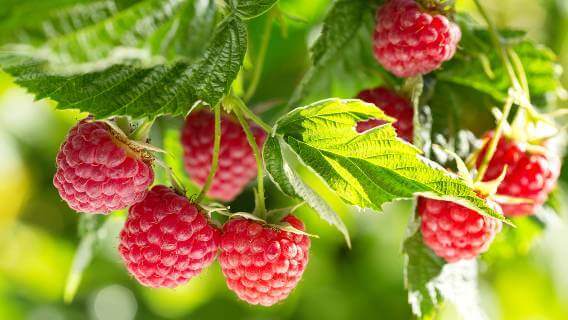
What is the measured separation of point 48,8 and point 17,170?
5.67 ft

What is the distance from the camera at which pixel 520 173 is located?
971 mm

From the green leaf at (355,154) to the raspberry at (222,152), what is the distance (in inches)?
10.9

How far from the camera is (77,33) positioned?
528 millimetres

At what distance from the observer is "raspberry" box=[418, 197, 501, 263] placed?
2.93ft

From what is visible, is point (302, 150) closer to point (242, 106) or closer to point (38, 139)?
point (242, 106)

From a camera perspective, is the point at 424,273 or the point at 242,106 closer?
the point at 242,106

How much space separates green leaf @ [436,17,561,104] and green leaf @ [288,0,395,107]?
10 centimetres

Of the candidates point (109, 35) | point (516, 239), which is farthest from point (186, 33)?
point (516, 239)

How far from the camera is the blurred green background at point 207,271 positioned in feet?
6.77

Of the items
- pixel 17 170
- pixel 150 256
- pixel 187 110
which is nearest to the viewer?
pixel 187 110

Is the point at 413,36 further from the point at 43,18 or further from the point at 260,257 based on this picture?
the point at 43,18

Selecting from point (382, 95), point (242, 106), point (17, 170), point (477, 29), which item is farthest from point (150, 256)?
point (17, 170)

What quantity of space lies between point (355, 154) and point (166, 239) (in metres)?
0.24

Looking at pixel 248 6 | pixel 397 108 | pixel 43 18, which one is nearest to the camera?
pixel 43 18
